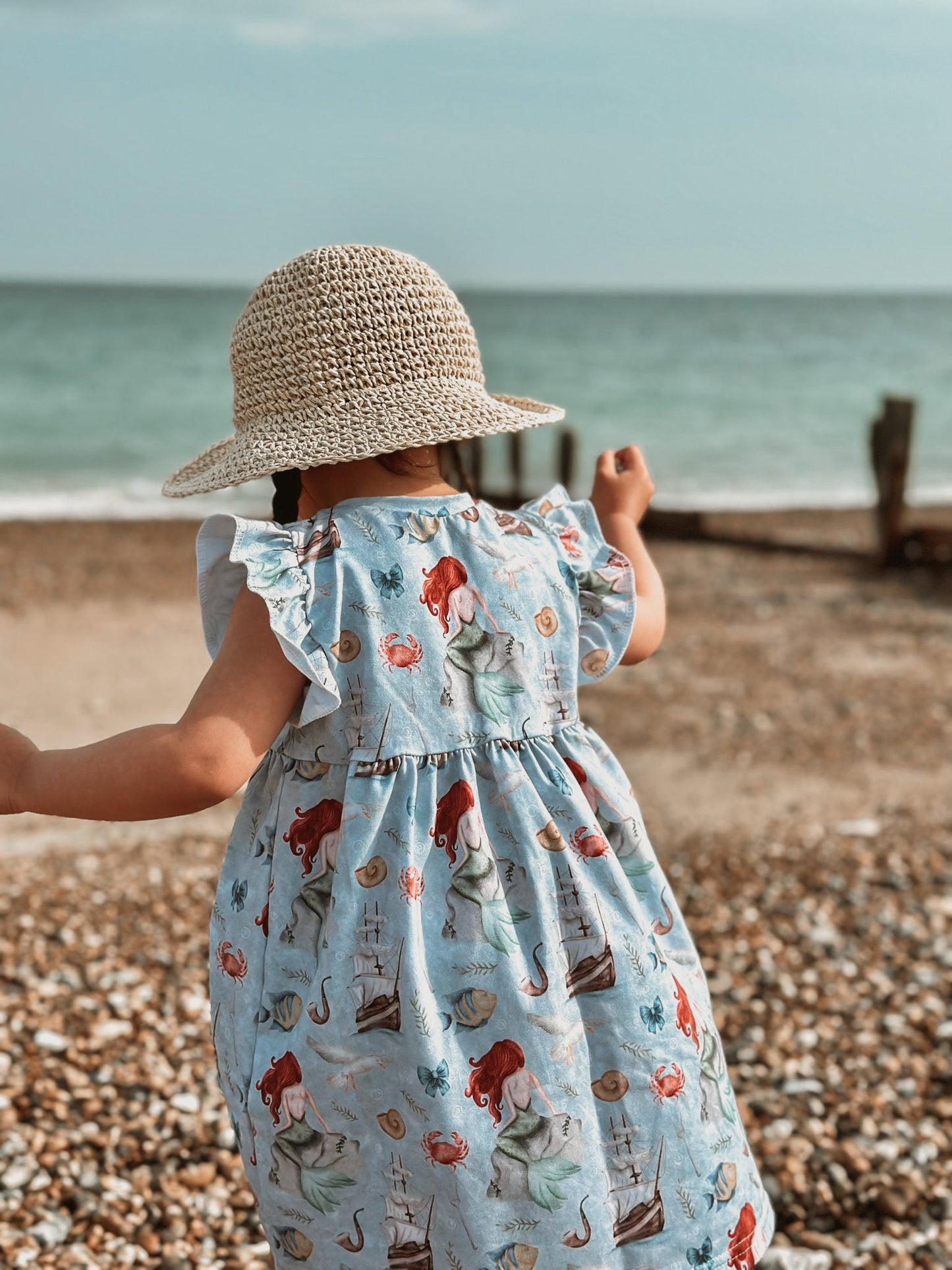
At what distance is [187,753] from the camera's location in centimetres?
170

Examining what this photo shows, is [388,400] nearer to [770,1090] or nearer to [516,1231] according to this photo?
[516,1231]

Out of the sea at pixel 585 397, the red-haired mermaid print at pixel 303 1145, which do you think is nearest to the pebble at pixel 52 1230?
the red-haired mermaid print at pixel 303 1145

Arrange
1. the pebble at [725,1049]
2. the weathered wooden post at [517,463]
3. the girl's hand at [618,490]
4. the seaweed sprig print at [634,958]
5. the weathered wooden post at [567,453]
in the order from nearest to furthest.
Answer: the seaweed sprig print at [634,958]
the girl's hand at [618,490]
the pebble at [725,1049]
the weathered wooden post at [567,453]
the weathered wooden post at [517,463]

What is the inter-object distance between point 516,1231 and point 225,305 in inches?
2916

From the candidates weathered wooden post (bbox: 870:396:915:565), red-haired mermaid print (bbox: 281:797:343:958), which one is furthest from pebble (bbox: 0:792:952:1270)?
weathered wooden post (bbox: 870:396:915:565)

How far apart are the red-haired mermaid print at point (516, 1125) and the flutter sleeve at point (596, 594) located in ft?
2.01

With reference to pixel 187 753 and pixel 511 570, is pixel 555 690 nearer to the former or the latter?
pixel 511 570

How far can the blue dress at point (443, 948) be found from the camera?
1.80m

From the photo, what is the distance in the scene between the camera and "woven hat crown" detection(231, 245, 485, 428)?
1881 mm

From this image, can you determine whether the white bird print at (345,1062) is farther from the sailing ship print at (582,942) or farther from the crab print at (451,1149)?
the sailing ship print at (582,942)

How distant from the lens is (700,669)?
8.19 m

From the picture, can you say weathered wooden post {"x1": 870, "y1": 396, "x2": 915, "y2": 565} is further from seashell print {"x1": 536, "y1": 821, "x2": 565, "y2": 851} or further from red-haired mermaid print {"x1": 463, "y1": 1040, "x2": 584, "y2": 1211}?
red-haired mermaid print {"x1": 463, "y1": 1040, "x2": 584, "y2": 1211}

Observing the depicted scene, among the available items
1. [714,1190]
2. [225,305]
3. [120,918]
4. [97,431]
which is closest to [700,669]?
[120,918]

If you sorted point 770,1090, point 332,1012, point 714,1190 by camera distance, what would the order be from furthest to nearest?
point 770,1090, point 714,1190, point 332,1012
